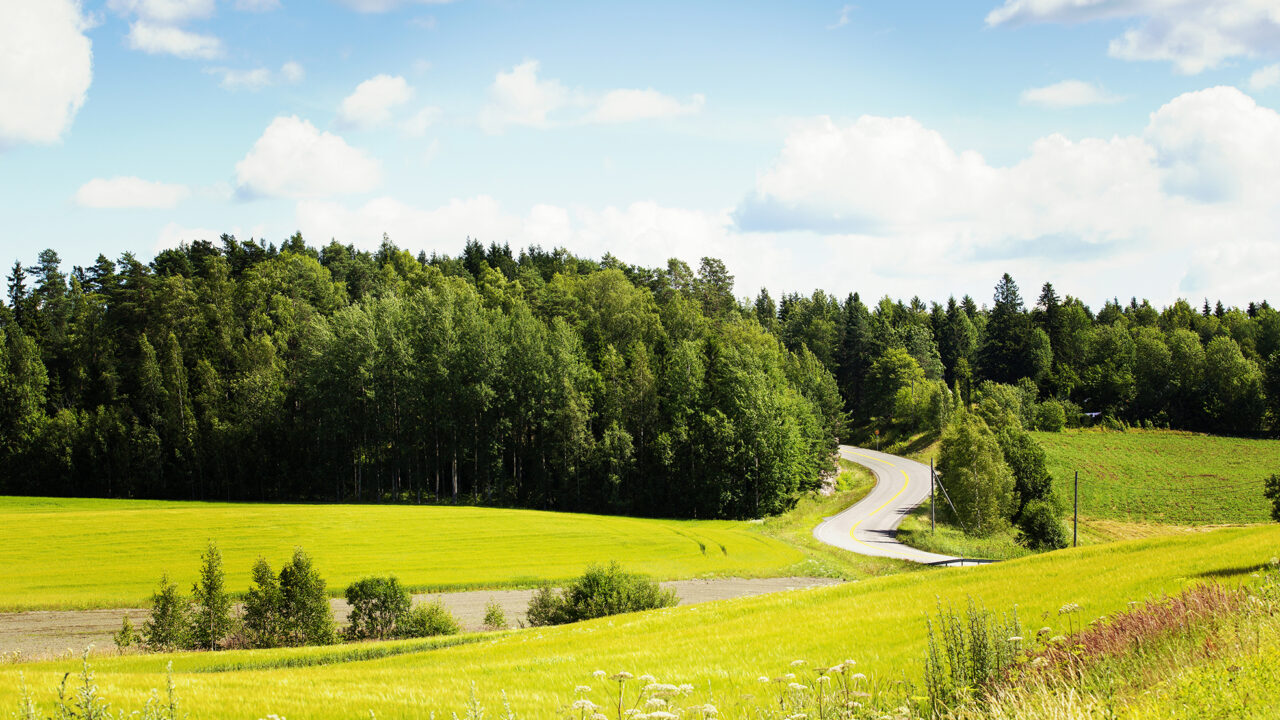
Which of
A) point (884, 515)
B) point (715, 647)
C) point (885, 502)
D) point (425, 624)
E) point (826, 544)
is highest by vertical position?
point (715, 647)

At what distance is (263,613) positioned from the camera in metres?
29.5

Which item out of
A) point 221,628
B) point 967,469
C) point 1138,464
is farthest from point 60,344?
point 1138,464

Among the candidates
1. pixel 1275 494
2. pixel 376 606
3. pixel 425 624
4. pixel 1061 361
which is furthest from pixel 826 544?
pixel 1061 361

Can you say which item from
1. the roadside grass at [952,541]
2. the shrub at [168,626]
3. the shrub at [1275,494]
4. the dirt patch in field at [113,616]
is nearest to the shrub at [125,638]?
the shrub at [168,626]

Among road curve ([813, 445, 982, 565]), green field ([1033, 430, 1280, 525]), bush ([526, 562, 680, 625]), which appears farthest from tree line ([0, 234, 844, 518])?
bush ([526, 562, 680, 625])

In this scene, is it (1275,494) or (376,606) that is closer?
(376,606)

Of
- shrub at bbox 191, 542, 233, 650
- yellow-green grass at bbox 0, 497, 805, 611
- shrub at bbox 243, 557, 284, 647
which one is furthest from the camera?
yellow-green grass at bbox 0, 497, 805, 611

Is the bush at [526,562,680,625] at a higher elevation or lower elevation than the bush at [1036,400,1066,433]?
lower

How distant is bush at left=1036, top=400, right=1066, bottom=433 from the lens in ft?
344

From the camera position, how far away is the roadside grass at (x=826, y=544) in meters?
49.2

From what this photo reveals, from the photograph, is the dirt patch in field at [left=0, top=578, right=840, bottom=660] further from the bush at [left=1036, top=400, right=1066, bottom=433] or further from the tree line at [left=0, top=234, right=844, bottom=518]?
the bush at [left=1036, top=400, right=1066, bottom=433]

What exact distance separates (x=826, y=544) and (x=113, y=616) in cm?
4722

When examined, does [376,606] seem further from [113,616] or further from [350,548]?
[350,548]

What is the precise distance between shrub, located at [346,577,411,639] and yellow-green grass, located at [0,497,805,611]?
→ 11623 mm
